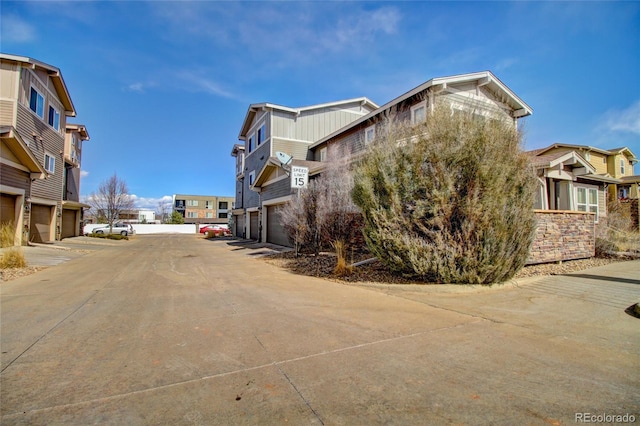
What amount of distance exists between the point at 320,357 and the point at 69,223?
2896 centimetres

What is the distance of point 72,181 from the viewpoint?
89.9 feet

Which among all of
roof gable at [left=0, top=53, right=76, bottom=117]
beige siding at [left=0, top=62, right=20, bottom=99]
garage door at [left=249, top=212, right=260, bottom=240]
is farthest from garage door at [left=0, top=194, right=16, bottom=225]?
garage door at [left=249, top=212, right=260, bottom=240]

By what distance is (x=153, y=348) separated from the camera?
12.1 feet

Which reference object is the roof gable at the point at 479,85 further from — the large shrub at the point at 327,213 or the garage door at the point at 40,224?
the garage door at the point at 40,224

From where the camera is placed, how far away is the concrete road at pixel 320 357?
97.3 inches

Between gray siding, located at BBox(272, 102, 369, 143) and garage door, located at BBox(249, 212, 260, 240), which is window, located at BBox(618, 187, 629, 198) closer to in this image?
gray siding, located at BBox(272, 102, 369, 143)

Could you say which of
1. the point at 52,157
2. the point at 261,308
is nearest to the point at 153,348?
the point at 261,308

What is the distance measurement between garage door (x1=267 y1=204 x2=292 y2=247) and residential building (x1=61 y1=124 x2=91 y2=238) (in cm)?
1480

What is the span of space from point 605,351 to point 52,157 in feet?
85.6

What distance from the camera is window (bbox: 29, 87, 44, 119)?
16722 millimetres

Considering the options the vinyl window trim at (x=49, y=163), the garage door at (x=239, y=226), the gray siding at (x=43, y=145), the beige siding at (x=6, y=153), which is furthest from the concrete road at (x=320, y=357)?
the garage door at (x=239, y=226)

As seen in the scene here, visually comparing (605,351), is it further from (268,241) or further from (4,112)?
(4,112)

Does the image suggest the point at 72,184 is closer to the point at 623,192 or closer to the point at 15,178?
the point at 15,178

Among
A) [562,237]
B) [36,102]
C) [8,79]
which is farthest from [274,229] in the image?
[8,79]
